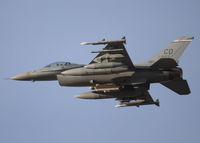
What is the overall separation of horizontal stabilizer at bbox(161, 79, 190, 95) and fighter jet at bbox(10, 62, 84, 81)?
6.34 m

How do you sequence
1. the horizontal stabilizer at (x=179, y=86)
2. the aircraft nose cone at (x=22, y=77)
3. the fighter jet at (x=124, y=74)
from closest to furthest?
Answer: the fighter jet at (x=124, y=74), the horizontal stabilizer at (x=179, y=86), the aircraft nose cone at (x=22, y=77)

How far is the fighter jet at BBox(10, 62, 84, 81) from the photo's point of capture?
31.4 meters

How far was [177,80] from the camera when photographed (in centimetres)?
3011

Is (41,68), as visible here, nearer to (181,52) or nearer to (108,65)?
(108,65)

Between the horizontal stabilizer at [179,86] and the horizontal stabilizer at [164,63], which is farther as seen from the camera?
the horizontal stabilizer at [179,86]

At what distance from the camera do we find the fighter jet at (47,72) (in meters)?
31.4

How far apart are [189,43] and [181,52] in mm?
778

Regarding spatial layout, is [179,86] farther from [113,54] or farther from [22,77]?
[22,77]

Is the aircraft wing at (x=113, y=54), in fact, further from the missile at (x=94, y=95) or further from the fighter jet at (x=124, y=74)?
the missile at (x=94, y=95)

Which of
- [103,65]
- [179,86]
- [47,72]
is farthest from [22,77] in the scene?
[179,86]

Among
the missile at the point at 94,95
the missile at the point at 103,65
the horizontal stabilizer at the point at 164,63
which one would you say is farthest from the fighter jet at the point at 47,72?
the horizontal stabilizer at the point at 164,63

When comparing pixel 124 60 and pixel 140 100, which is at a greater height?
pixel 124 60

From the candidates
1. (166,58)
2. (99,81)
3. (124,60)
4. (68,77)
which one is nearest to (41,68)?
(68,77)

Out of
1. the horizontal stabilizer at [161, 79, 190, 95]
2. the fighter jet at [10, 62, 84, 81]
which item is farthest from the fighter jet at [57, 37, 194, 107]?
the fighter jet at [10, 62, 84, 81]
